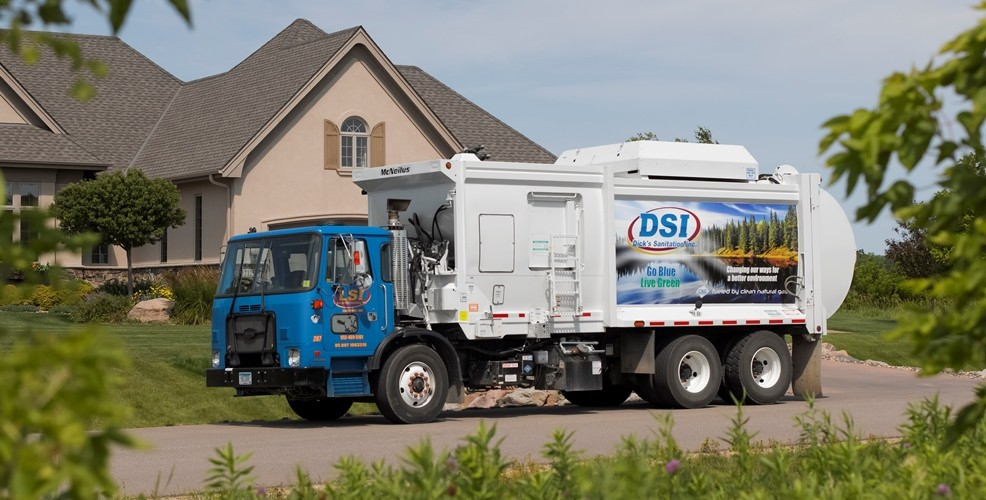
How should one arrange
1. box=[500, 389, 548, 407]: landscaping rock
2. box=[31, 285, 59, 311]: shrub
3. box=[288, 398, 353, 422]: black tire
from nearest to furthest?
box=[288, 398, 353, 422]: black tire < box=[500, 389, 548, 407]: landscaping rock < box=[31, 285, 59, 311]: shrub

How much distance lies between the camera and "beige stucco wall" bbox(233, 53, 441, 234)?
38125 mm

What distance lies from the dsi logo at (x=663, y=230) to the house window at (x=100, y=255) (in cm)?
2528

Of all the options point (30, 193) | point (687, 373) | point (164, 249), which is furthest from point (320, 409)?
point (164, 249)

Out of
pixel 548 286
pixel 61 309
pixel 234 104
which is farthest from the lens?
pixel 234 104

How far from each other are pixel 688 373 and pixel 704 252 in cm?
162

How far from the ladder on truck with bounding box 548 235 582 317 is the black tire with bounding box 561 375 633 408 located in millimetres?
2252

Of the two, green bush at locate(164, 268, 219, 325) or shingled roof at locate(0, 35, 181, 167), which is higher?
shingled roof at locate(0, 35, 181, 167)

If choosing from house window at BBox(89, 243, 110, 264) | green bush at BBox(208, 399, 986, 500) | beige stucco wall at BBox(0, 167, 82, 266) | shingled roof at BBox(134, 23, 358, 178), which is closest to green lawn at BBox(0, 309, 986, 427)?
green bush at BBox(208, 399, 986, 500)

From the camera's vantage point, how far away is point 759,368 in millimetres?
20641

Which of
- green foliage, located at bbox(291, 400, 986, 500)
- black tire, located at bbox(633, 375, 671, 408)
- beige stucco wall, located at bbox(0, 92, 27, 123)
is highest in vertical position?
beige stucco wall, located at bbox(0, 92, 27, 123)

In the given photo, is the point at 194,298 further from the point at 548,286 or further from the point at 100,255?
the point at 548,286

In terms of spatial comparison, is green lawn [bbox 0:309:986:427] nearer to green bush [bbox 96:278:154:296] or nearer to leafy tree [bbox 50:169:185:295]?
leafy tree [bbox 50:169:185:295]

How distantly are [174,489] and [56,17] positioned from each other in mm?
7737

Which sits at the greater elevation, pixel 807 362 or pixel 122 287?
pixel 122 287
